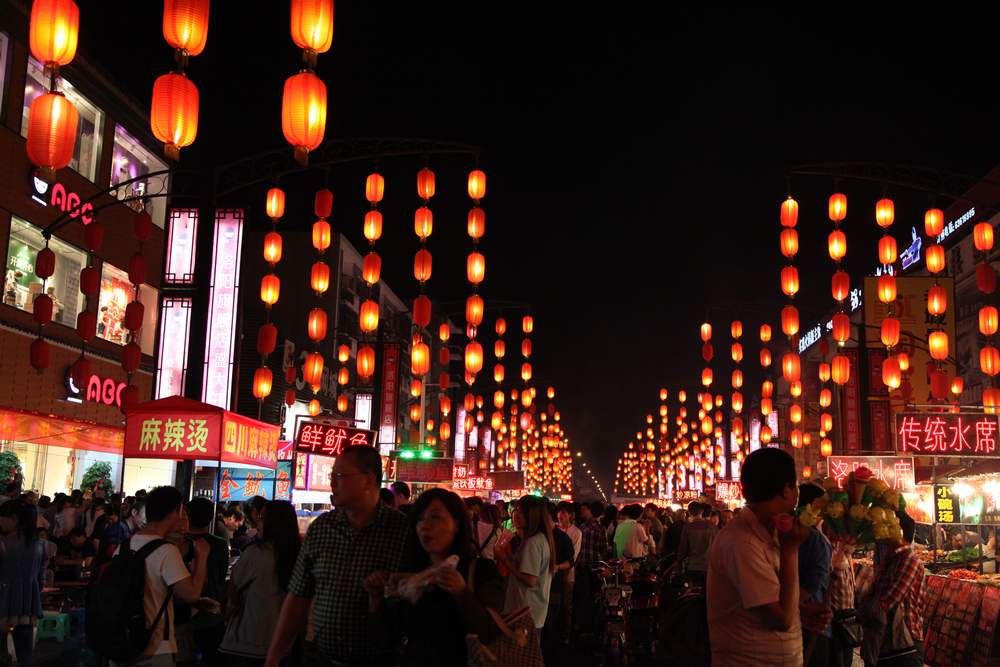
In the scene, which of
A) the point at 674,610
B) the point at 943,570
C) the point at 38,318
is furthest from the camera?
the point at 38,318

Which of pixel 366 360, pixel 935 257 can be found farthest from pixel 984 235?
pixel 366 360

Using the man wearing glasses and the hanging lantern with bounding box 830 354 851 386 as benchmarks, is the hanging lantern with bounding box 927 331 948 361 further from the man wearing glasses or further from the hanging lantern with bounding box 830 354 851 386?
the man wearing glasses

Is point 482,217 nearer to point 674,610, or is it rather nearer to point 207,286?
point 207,286

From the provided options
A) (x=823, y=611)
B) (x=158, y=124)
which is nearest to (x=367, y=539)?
(x=823, y=611)

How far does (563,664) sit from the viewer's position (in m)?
12.7

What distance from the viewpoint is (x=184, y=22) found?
1062 cm

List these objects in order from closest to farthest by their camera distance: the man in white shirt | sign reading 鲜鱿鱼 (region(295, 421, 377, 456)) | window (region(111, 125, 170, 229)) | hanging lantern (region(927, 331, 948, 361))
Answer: the man in white shirt, sign reading 鲜鱿鱼 (region(295, 421, 377, 456)), hanging lantern (region(927, 331, 948, 361)), window (region(111, 125, 170, 229))

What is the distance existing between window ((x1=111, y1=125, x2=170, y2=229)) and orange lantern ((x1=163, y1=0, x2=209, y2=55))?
15.7m

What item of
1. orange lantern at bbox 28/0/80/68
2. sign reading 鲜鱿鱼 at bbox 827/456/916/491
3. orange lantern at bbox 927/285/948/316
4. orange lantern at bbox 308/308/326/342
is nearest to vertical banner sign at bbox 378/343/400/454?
orange lantern at bbox 308/308/326/342

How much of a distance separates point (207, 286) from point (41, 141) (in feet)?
32.4

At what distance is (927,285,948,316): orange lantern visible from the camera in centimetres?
2147

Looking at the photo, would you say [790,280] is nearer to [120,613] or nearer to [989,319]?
[989,319]

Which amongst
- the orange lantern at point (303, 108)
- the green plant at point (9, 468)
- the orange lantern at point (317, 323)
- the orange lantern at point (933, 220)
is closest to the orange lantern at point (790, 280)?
the orange lantern at point (933, 220)

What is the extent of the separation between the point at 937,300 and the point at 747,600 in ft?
62.9
